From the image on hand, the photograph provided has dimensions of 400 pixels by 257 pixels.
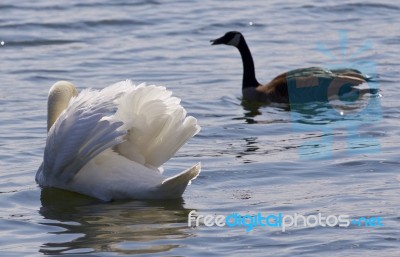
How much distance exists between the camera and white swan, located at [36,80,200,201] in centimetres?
857

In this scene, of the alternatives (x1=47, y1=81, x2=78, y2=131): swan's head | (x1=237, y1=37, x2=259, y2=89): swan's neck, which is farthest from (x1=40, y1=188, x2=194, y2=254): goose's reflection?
(x1=237, y1=37, x2=259, y2=89): swan's neck

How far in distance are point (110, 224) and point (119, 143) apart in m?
0.74

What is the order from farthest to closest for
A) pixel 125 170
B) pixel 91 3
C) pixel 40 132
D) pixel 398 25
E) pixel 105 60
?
pixel 91 3 < pixel 398 25 < pixel 105 60 < pixel 40 132 < pixel 125 170

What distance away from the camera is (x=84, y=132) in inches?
337

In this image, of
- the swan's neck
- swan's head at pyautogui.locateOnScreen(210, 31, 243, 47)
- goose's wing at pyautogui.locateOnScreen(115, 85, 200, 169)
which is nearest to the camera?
goose's wing at pyautogui.locateOnScreen(115, 85, 200, 169)

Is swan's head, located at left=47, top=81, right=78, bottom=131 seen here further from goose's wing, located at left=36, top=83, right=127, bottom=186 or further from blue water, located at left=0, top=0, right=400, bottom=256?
goose's wing, located at left=36, top=83, right=127, bottom=186

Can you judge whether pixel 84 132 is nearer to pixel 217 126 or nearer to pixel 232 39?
pixel 217 126

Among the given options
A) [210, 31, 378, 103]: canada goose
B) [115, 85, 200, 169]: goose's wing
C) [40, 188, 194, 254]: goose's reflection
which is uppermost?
[115, 85, 200, 169]: goose's wing

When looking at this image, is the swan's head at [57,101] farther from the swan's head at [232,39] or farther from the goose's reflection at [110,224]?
the swan's head at [232,39]

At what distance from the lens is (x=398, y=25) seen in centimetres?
1750

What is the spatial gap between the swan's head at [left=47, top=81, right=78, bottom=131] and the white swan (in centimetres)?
54

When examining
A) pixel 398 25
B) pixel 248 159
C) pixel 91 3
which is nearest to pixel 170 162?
pixel 248 159

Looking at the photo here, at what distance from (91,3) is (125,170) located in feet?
35.5

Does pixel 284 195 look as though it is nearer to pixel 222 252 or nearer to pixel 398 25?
pixel 222 252
